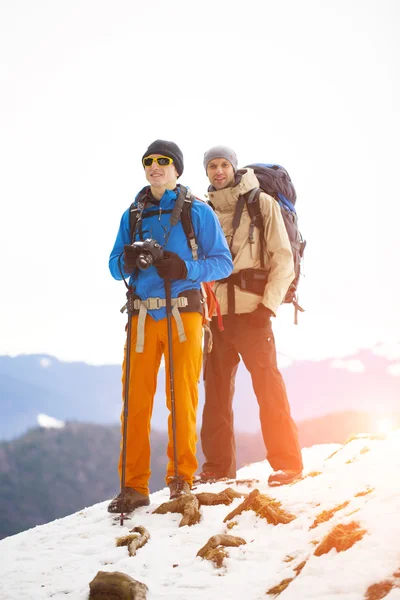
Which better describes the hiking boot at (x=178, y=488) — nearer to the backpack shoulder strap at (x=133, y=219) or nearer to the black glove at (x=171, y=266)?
the black glove at (x=171, y=266)

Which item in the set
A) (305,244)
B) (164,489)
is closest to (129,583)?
(164,489)

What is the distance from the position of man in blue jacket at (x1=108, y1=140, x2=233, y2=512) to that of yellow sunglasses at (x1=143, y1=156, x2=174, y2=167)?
0.01m

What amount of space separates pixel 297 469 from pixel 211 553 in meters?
2.65

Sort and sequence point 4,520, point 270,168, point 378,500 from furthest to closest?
1. point 4,520
2. point 270,168
3. point 378,500

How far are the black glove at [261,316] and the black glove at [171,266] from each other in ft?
4.54

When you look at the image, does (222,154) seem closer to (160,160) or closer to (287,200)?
(287,200)

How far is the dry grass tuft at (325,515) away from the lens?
3.67 metres

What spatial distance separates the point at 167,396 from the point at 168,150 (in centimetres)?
270

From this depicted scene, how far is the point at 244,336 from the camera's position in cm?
632

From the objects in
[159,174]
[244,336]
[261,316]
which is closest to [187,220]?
[159,174]

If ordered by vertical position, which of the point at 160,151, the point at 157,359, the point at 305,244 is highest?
the point at 160,151

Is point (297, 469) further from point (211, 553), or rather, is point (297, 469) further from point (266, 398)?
point (211, 553)

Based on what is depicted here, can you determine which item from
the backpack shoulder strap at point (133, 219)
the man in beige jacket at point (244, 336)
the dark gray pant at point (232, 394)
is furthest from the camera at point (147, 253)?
the dark gray pant at point (232, 394)

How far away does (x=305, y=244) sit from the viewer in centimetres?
734
